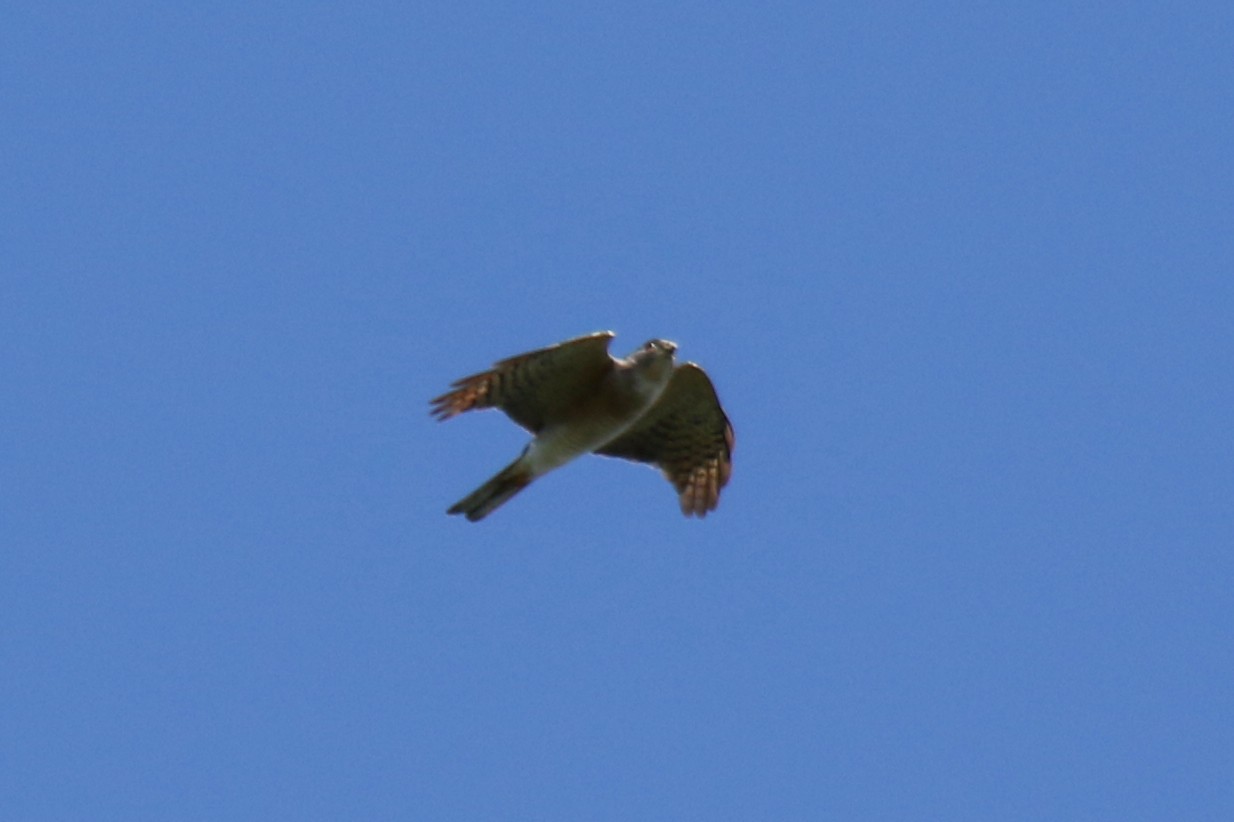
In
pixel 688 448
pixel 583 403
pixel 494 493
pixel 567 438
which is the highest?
pixel 688 448

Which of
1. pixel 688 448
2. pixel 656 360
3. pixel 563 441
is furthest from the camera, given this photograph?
pixel 688 448

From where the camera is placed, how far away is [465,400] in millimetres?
16422

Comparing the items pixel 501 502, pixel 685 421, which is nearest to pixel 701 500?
pixel 685 421

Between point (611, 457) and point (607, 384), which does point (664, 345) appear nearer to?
point (607, 384)

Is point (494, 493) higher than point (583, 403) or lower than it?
lower

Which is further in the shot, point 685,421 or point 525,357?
point 685,421

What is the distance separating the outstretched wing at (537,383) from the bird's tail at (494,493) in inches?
14.5

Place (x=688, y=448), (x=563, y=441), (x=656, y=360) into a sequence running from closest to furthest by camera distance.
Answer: (x=656, y=360), (x=563, y=441), (x=688, y=448)

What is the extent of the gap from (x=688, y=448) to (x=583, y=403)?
141 centimetres

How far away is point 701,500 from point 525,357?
95.2 inches

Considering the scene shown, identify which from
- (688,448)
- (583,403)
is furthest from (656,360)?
(688,448)

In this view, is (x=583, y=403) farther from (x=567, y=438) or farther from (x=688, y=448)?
(x=688, y=448)

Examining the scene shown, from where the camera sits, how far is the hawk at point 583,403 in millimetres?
16344

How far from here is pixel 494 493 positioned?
16.8 metres
